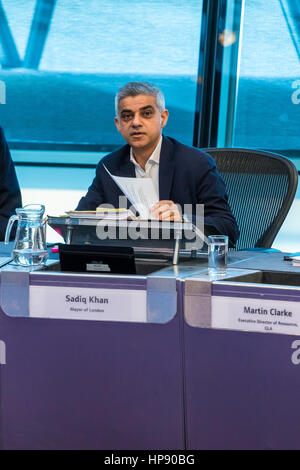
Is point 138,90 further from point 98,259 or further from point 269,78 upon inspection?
point 269,78

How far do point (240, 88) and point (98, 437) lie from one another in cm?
293

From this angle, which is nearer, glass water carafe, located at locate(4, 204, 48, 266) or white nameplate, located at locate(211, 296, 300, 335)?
white nameplate, located at locate(211, 296, 300, 335)

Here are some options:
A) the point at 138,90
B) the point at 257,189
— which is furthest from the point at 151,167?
the point at 257,189

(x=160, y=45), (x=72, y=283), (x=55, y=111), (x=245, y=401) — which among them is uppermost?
(x=160, y=45)

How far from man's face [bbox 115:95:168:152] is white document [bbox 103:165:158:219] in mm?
542

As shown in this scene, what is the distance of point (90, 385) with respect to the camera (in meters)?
1.36

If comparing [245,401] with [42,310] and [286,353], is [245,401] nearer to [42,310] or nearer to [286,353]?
[286,353]

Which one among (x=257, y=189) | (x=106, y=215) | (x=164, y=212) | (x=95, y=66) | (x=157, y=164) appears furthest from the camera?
(x=95, y=66)

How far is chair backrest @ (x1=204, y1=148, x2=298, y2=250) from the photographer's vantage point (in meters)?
2.44

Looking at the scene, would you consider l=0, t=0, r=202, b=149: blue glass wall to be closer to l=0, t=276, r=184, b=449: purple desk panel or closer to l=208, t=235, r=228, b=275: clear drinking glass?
l=208, t=235, r=228, b=275: clear drinking glass

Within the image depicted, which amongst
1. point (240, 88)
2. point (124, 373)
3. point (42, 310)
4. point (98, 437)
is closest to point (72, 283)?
point (42, 310)

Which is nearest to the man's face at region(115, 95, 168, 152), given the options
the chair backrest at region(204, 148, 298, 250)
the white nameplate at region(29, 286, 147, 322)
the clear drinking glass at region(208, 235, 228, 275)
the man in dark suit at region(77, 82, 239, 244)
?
the man in dark suit at region(77, 82, 239, 244)

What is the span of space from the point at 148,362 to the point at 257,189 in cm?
136

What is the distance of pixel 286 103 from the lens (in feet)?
12.6
